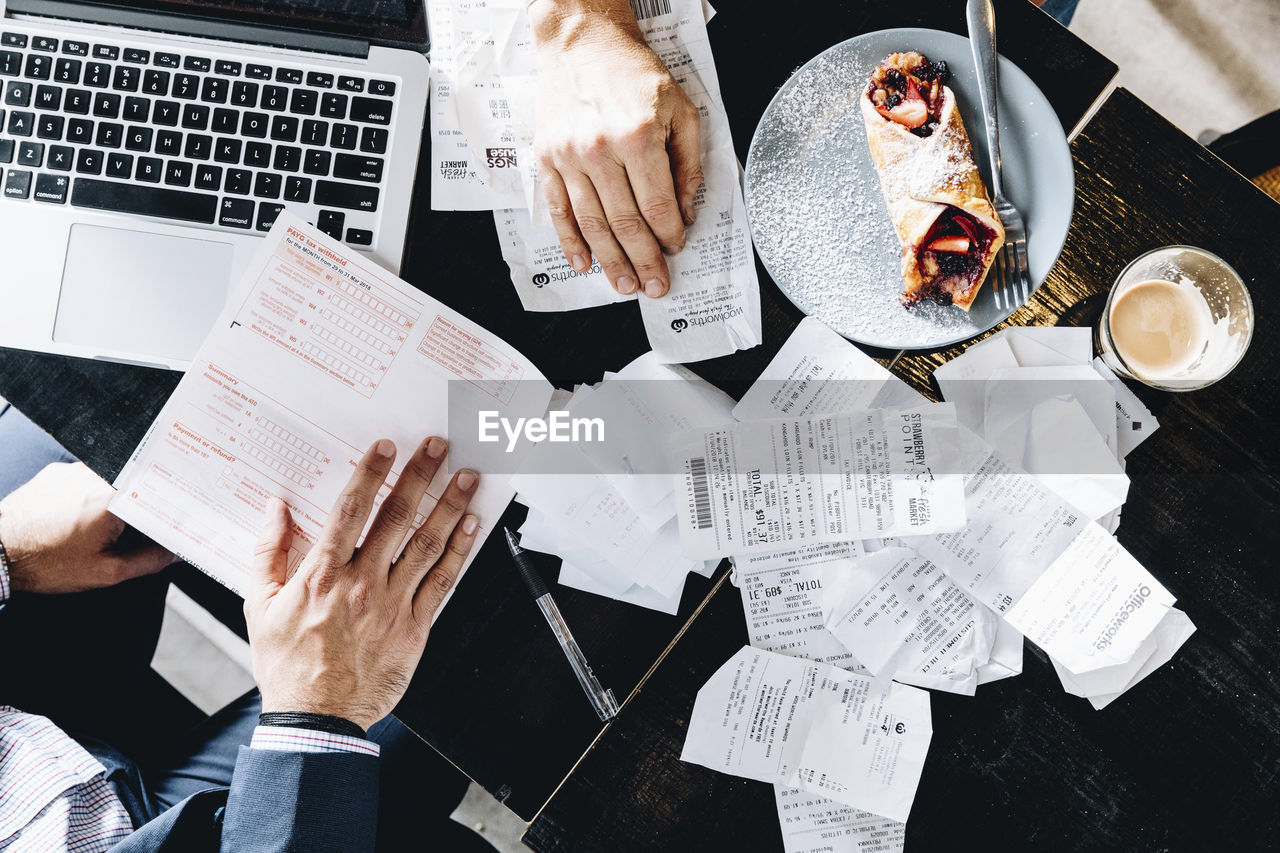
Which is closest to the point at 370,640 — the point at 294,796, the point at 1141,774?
the point at 294,796

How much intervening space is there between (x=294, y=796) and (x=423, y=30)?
2.27 ft

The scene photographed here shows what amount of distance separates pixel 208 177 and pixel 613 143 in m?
0.38

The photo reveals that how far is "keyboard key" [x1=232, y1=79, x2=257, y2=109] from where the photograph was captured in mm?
785

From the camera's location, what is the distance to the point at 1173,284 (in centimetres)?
77

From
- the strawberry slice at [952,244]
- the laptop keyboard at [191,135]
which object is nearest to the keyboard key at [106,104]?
the laptop keyboard at [191,135]

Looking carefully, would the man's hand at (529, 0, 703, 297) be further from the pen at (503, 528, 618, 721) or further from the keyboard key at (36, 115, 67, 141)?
the keyboard key at (36, 115, 67, 141)

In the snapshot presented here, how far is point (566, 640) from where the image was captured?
0.78 metres

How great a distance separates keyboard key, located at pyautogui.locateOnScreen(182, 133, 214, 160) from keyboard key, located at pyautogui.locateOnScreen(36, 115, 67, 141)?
0.12 metres

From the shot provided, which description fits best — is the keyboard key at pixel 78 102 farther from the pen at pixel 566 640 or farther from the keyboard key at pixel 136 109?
the pen at pixel 566 640

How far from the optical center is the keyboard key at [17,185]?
31.3 inches

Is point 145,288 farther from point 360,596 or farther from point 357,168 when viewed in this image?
point 360,596

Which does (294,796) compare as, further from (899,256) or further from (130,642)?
(899,256)

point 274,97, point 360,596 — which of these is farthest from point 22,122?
point 360,596

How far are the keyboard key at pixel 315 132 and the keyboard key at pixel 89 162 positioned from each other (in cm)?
19
